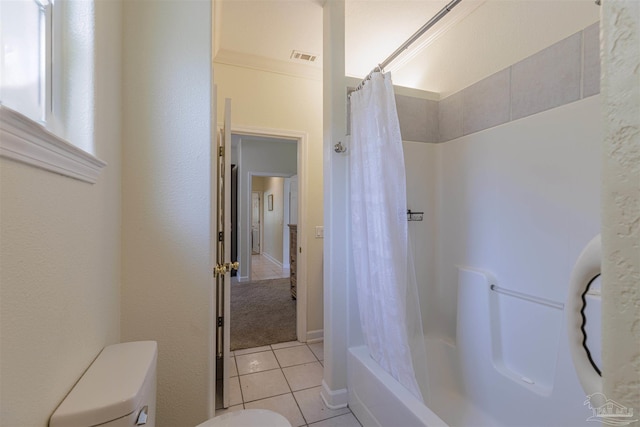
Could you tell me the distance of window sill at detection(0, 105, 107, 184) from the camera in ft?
1.60

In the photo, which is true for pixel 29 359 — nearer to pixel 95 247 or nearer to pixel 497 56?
pixel 95 247

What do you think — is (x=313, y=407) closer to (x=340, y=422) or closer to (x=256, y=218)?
(x=340, y=422)

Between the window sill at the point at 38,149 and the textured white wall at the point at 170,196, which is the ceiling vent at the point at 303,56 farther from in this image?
the window sill at the point at 38,149

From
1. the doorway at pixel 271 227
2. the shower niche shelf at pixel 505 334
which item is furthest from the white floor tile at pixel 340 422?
the doorway at pixel 271 227

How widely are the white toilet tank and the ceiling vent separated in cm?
254

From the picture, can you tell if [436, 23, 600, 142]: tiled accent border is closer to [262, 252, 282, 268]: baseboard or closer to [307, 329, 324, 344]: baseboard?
[307, 329, 324, 344]: baseboard

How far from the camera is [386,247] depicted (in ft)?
4.91

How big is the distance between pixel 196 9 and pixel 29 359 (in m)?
1.45

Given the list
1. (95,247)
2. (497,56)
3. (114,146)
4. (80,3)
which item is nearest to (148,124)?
(114,146)

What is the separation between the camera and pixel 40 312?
0.61m

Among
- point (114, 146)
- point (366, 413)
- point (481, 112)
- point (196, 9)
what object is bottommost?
point (366, 413)

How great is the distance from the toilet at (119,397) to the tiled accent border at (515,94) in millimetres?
1908

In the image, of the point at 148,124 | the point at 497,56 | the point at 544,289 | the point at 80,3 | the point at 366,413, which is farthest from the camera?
the point at 497,56

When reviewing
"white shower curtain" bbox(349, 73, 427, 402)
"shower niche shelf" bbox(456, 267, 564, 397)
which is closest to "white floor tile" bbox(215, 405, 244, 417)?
"white shower curtain" bbox(349, 73, 427, 402)
